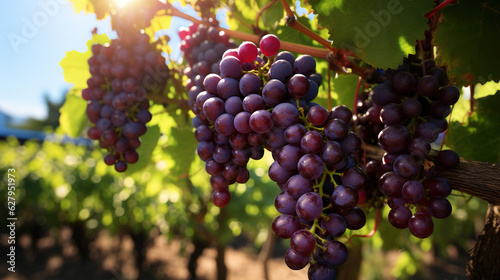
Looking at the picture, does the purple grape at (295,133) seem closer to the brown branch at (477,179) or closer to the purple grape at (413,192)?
the purple grape at (413,192)

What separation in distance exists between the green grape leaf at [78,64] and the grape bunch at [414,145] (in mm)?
1233

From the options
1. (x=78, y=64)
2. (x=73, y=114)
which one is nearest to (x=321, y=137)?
(x=78, y=64)

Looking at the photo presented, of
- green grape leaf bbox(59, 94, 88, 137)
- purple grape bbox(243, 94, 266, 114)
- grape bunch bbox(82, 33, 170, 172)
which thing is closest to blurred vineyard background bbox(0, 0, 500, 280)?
green grape leaf bbox(59, 94, 88, 137)

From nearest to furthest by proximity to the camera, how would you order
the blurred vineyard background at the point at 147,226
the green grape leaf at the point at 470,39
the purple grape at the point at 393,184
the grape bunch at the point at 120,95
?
the purple grape at the point at 393,184 < the green grape leaf at the point at 470,39 < the grape bunch at the point at 120,95 < the blurred vineyard background at the point at 147,226

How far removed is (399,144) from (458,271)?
8767 millimetres

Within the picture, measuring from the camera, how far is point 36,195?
21.9 feet

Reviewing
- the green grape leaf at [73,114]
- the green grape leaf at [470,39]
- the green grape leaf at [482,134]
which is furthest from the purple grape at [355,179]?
the green grape leaf at [73,114]

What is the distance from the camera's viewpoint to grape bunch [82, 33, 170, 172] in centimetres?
119

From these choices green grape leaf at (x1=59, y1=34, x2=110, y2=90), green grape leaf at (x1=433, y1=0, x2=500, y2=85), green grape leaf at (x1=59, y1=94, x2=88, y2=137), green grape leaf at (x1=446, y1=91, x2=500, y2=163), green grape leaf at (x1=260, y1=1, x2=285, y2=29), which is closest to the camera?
green grape leaf at (x1=433, y1=0, x2=500, y2=85)

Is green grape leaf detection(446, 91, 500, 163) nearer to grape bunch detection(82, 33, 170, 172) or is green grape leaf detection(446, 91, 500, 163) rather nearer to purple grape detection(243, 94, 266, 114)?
purple grape detection(243, 94, 266, 114)

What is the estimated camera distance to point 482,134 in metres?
1.12

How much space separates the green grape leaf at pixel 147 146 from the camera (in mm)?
1447

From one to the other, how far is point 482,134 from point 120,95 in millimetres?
1313

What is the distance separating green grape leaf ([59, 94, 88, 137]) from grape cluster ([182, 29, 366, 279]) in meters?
1.05
